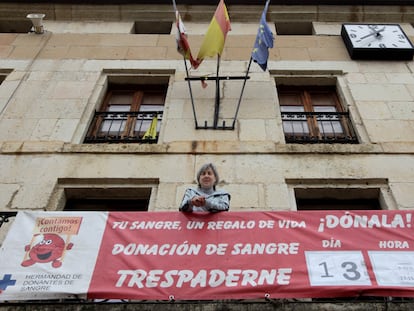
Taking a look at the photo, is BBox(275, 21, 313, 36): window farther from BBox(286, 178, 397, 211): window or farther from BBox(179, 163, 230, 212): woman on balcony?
BBox(179, 163, 230, 212): woman on balcony

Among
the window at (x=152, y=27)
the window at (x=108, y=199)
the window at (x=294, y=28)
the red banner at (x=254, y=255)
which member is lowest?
the red banner at (x=254, y=255)

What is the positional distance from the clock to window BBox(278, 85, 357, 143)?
1.32 meters

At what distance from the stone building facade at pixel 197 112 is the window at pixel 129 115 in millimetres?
154

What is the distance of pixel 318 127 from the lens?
810 cm

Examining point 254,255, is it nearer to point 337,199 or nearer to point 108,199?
point 337,199

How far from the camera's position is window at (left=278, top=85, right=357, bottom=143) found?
7.84m

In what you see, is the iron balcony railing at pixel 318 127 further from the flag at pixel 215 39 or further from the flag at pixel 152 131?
the flag at pixel 152 131

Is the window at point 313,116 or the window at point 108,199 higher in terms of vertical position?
the window at point 313,116

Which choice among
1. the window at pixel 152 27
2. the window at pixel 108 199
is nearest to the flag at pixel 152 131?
the window at pixel 108 199

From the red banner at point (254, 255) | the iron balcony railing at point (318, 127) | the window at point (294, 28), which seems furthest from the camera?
the window at point (294, 28)

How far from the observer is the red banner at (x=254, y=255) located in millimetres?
4250

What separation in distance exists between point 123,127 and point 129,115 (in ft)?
1.13

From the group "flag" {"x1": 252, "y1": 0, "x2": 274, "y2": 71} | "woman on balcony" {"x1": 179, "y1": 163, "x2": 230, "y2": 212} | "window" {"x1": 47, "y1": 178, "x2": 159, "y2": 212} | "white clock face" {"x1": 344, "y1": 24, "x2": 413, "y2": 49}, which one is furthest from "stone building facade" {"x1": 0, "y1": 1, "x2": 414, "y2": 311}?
"woman on balcony" {"x1": 179, "y1": 163, "x2": 230, "y2": 212}

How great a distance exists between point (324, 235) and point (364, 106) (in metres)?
4.36
